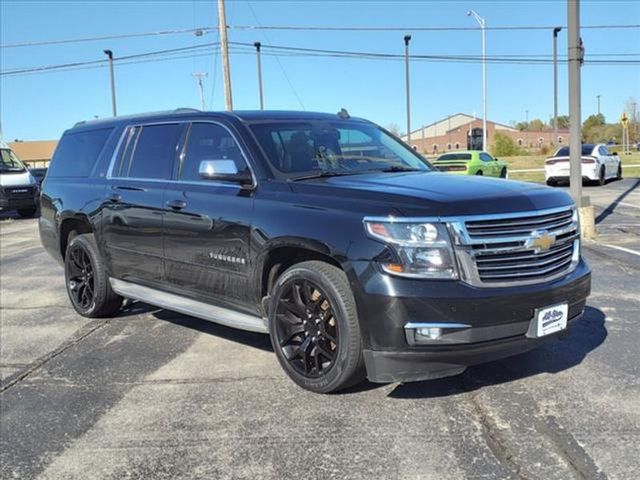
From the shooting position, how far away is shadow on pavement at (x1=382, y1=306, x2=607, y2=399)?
4223 mm

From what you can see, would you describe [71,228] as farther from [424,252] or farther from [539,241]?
[539,241]

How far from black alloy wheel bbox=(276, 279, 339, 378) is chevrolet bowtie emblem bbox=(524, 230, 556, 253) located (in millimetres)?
1240

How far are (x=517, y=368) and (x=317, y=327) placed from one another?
5.00 feet

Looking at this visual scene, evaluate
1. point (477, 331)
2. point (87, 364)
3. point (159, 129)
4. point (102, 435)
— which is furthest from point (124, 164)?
point (477, 331)

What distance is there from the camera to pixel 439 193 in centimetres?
382

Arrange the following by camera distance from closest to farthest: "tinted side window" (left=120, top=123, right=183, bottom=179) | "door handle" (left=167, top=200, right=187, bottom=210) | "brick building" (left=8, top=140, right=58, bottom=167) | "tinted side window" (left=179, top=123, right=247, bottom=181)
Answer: "tinted side window" (left=179, top=123, right=247, bottom=181), "door handle" (left=167, top=200, right=187, bottom=210), "tinted side window" (left=120, top=123, right=183, bottom=179), "brick building" (left=8, top=140, right=58, bottom=167)

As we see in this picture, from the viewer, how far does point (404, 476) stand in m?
3.13

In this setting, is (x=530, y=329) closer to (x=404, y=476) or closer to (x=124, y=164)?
(x=404, y=476)

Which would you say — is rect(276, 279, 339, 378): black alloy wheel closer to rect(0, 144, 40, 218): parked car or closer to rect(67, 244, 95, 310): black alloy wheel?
rect(67, 244, 95, 310): black alloy wheel

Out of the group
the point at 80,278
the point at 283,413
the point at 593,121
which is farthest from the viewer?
the point at 593,121

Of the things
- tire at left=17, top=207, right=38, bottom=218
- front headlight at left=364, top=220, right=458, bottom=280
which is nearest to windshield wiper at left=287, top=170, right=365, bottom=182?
front headlight at left=364, top=220, right=458, bottom=280

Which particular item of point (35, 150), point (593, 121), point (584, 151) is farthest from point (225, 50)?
point (593, 121)

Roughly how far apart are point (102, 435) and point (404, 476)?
1.81 m

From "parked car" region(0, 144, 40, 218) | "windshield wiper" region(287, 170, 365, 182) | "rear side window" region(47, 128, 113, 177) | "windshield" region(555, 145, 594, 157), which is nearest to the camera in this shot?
"windshield wiper" region(287, 170, 365, 182)
